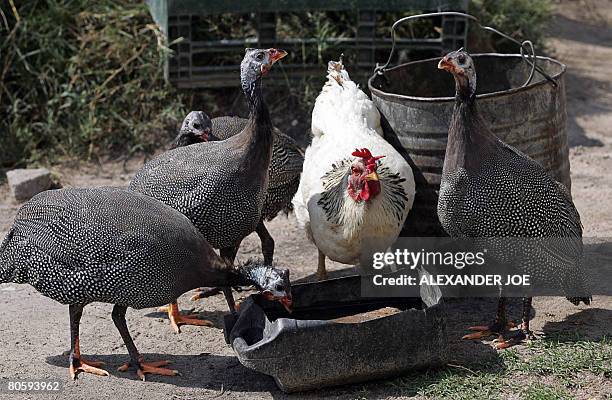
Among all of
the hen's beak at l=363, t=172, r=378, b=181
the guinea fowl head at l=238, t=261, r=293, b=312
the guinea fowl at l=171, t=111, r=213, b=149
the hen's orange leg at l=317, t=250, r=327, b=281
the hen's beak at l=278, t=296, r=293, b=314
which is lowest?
the hen's orange leg at l=317, t=250, r=327, b=281

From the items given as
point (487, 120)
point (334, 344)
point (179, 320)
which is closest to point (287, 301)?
point (334, 344)

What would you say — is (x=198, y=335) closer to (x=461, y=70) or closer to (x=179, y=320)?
(x=179, y=320)

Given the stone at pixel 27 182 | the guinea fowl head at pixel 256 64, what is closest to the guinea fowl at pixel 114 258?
the guinea fowl head at pixel 256 64

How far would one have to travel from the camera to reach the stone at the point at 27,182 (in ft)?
22.3

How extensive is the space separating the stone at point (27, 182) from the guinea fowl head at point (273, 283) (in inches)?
124

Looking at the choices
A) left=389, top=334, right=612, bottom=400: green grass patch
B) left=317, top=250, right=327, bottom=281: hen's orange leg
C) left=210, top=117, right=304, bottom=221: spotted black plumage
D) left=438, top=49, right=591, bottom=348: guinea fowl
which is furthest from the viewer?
left=317, top=250, right=327, bottom=281: hen's orange leg

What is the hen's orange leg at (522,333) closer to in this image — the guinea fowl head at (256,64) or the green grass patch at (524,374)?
the green grass patch at (524,374)

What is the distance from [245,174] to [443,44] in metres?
3.28

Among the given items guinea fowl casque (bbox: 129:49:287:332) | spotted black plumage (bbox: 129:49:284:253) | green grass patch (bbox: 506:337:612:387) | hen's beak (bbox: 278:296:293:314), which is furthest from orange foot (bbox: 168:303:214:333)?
green grass patch (bbox: 506:337:612:387)

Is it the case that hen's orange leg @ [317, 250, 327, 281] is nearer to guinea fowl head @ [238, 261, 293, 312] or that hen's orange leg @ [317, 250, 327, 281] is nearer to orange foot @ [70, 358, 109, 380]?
guinea fowl head @ [238, 261, 293, 312]

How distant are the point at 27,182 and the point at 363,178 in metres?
3.15

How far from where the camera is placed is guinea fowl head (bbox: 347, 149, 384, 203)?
4645 millimetres

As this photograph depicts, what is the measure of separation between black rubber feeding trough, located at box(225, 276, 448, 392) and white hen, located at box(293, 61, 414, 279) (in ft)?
2.03

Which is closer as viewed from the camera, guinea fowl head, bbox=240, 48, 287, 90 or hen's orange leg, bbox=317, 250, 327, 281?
guinea fowl head, bbox=240, 48, 287, 90
